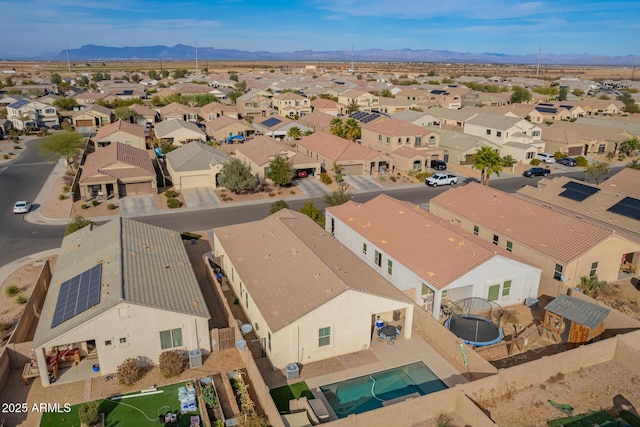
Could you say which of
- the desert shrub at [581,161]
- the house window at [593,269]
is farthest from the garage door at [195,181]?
the desert shrub at [581,161]

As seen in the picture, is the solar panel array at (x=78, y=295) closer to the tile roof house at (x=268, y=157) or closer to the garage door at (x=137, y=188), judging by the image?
the garage door at (x=137, y=188)

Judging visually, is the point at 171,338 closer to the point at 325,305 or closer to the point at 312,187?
the point at 325,305

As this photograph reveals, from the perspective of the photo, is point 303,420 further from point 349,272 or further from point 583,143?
point 583,143

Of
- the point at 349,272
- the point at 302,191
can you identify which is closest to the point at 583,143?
the point at 302,191

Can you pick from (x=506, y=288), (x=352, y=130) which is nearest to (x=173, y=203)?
(x=506, y=288)

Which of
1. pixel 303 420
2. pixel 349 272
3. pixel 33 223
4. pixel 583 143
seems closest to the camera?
pixel 303 420

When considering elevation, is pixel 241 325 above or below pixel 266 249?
below
